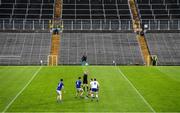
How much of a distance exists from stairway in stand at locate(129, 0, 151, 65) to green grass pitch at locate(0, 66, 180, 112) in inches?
364

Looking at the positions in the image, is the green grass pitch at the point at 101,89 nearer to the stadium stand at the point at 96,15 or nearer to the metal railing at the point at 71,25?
the metal railing at the point at 71,25

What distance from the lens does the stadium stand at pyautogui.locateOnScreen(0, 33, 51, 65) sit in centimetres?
7994

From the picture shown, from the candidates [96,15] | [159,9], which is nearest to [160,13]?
[159,9]

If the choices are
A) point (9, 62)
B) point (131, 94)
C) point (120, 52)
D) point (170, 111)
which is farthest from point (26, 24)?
point (170, 111)

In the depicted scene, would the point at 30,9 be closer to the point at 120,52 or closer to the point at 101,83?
the point at 120,52

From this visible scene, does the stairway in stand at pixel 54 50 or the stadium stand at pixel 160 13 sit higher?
the stadium stand at pixel 160 13

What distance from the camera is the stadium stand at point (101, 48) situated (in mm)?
80938

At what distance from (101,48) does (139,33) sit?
9.93 metres

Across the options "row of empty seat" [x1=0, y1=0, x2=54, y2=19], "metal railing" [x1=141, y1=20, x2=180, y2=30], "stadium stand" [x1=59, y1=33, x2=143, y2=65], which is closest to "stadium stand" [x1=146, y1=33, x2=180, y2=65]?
"metal railing" [x1=141, y1=20, x2=180, y2=30]

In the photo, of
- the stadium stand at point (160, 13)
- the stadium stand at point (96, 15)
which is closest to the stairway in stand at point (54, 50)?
the stadium stand at point (96, 15)

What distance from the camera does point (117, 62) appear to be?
264ft

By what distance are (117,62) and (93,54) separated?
4.76m

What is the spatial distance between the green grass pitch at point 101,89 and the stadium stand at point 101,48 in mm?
9298

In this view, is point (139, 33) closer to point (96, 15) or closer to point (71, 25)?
point (96, 15)
